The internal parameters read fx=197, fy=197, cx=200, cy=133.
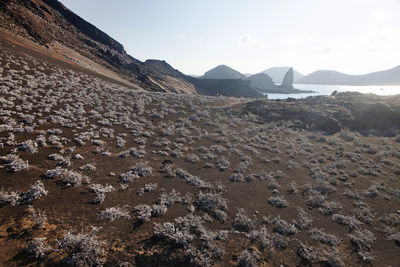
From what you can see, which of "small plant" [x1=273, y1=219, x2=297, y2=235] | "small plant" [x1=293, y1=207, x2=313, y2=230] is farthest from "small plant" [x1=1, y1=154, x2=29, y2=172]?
"small plant" [x1=293, y1=207, x2=313, y2=230]

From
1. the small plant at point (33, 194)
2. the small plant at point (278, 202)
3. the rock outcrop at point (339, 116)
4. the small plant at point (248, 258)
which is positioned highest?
the rock outcrop at point (339, 116)

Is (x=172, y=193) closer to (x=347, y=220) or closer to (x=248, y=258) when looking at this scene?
(x=248, y=258)

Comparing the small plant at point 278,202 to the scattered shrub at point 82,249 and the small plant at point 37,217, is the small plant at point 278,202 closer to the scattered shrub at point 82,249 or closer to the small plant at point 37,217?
the scattered shrub at point 82,249

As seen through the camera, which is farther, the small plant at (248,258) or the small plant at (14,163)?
the small plant at (14,163)

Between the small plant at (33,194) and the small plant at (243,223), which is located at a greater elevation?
the small plant at (33,194)

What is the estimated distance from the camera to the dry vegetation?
7898 mm

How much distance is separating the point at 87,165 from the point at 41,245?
5927 millimetres

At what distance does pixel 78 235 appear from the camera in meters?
7.46

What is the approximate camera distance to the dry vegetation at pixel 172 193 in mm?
7898

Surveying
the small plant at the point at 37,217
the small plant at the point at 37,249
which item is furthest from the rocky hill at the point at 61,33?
the small plant at the point at 37,249

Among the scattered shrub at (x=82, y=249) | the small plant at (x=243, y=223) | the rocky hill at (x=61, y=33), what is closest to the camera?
the scattered shrub at (x=82, y=249)

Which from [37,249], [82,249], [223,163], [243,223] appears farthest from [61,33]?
[243,223]

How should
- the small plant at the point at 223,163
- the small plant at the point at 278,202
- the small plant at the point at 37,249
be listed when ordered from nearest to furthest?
the small plant at the point at 37,249
the small plant at the point at 278,202
the small plant at the point at 223,163

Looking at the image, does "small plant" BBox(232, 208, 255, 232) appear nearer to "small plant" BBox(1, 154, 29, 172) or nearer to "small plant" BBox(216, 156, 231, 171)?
"small plant" BBox(216, 156, 231, 171)
